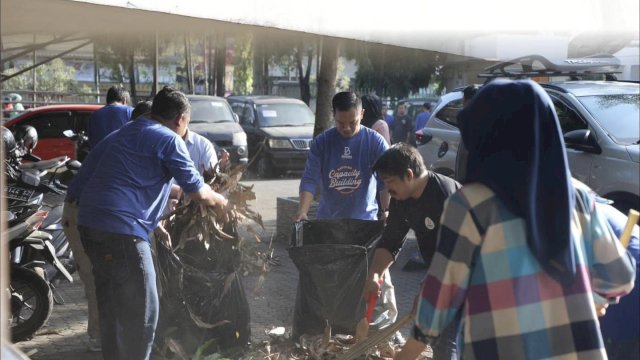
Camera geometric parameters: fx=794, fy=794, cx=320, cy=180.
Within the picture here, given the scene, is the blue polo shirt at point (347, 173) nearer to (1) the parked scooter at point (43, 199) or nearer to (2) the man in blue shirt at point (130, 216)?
(2) the man in blue shirt at point (130, 216)

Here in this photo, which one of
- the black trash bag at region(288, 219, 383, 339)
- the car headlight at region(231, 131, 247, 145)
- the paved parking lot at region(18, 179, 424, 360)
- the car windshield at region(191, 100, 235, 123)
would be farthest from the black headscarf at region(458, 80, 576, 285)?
the car windshield at region(191, 100, 235, 123)

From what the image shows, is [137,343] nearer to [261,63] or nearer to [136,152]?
[136,152]

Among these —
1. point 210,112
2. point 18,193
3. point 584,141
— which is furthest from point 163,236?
point 210,112

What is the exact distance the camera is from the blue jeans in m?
4.32

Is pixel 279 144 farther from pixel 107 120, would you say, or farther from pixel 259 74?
pixel 259 74

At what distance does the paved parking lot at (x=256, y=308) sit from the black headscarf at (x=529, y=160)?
3.25 meters

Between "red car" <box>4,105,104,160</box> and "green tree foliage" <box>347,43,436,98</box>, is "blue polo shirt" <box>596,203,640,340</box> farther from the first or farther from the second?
"green tree foliage" <box>347,43,436,98</box>

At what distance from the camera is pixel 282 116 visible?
18.0 metres

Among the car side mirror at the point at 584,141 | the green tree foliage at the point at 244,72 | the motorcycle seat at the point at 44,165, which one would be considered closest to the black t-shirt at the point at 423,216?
the car side mirror at the point at 584,141

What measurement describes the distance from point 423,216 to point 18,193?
4180mm

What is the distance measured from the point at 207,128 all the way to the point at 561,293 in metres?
14.1

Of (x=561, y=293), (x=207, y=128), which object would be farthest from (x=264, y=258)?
(x=207, y=128)

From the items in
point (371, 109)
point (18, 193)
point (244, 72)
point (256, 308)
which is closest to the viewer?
point (256, 308)

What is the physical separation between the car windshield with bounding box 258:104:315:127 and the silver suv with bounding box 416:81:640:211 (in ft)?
31.9
